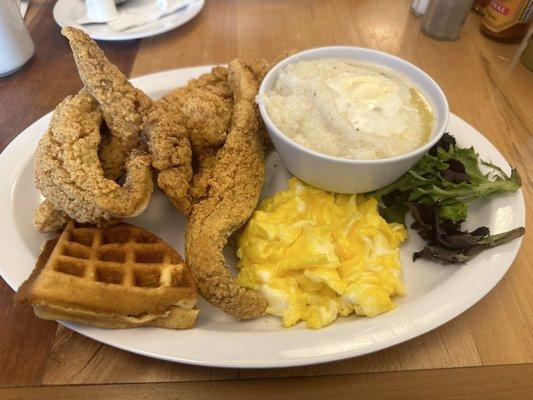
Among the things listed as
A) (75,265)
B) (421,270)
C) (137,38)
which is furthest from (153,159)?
(137,38)

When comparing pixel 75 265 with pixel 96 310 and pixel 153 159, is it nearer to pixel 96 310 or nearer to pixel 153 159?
pixel 96 310

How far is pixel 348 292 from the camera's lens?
4.23 ft

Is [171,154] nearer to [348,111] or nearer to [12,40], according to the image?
[348,111]

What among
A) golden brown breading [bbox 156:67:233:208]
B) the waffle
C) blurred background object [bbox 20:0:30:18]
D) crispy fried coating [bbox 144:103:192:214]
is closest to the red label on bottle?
golden brown breading [bbox 156:67:233:208]

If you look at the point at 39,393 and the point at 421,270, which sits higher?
the point at 421,270

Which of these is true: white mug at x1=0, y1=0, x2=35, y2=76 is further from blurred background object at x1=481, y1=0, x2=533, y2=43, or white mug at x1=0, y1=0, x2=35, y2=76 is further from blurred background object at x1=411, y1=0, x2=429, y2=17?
blurred background object at x1=481, y1=0, x2=533, y2=43

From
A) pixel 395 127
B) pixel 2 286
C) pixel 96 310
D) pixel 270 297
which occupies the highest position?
pixel 395 127

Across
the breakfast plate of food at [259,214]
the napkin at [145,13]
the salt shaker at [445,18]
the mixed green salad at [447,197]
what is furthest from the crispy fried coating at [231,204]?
the salt shaker at [445,18]

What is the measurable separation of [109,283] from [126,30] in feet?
5.61

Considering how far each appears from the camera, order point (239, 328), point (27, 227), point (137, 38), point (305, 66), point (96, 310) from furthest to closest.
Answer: point (137, 38)
point (305, 66)
point (27, 227)
point (239, 328)
point (96, 310)

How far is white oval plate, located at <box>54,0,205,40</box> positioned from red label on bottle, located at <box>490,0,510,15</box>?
176 centimetres

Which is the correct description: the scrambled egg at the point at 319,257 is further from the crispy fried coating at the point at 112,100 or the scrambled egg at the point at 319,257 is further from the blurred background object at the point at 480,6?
the blurred background object at the point at 480,6

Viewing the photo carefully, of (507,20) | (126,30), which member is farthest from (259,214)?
(507,20)

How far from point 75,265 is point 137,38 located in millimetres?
1586
